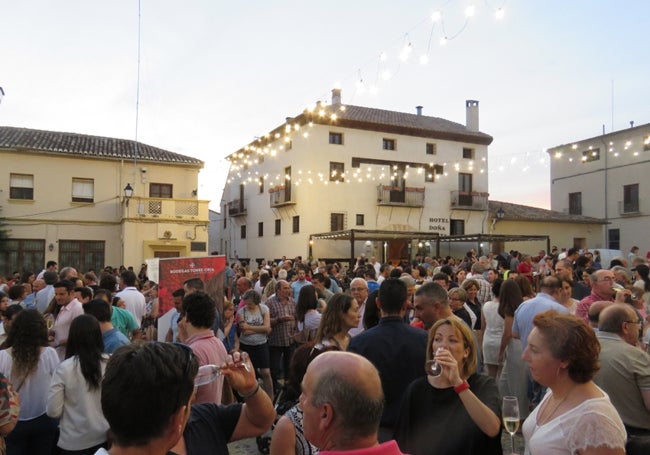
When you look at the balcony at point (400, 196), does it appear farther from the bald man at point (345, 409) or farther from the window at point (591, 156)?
the bald man at point (345, 409)

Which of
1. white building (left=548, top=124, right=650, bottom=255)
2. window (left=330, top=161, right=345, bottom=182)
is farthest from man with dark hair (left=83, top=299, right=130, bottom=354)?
white building (left=548, top=124, right=650, bottom=255)

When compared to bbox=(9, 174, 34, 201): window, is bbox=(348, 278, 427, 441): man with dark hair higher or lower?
lower

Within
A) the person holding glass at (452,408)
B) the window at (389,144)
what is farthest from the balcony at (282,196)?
the person holding glass at (452,408)

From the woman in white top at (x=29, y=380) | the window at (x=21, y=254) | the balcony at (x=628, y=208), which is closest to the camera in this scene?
the woman in white top at (x=29, y=380)

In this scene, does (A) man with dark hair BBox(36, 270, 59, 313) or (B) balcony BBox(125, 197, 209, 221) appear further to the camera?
(B) balcony BBox(125, 197, 209, 221)

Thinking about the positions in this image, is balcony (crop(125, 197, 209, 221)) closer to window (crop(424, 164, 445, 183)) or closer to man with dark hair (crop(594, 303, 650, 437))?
window (crop(424, 164, 445, 183))

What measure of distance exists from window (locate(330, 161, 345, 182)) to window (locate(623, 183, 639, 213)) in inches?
686

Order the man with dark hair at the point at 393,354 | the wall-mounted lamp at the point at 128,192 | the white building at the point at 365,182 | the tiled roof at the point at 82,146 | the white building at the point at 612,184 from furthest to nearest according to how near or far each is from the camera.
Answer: the white building at the point at 612,184
the white building at the point at 365,182
the tiled roof at the point at 82,146
the wall-mounted lamp at the point at 128,192
the man with dark hair at the point at 393,354

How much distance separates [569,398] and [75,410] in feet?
9.95

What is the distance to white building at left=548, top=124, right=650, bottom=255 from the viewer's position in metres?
28.1

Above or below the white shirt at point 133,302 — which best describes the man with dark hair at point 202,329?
above

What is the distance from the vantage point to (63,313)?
533 cm

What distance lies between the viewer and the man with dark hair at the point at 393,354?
322cm

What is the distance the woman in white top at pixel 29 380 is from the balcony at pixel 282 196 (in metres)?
22.7
